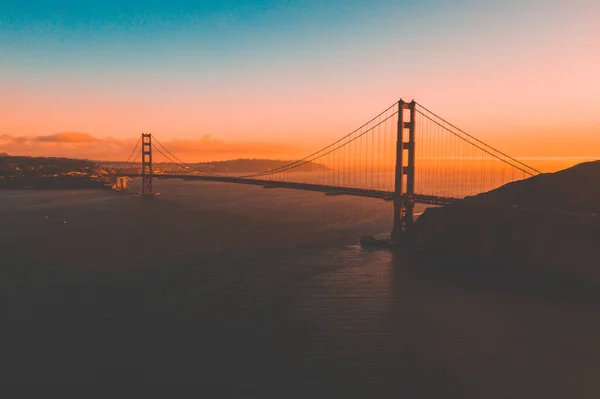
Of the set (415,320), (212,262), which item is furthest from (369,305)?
(212,262)

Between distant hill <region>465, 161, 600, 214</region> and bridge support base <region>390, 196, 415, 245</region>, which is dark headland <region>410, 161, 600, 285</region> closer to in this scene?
distant hill <region>465, 161, 600, 214</region>

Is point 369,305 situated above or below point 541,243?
below

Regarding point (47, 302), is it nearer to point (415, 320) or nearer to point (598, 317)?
point (415, 320)

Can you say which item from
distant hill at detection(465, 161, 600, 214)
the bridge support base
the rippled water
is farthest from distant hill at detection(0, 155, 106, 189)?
distant hill at detection(465, 161, 600, 214)

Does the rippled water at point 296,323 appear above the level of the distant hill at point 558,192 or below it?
below

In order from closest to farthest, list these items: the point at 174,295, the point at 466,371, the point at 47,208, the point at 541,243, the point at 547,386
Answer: the point at 547,386 → the point at 466,371 → the point at 174,295 → the point at 541,243 → the point at 47,208

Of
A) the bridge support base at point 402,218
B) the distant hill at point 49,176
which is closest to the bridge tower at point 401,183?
the bridge support base at point 402,218

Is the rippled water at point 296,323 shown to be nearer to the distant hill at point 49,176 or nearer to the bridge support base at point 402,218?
the bridge support base at point 402,218
